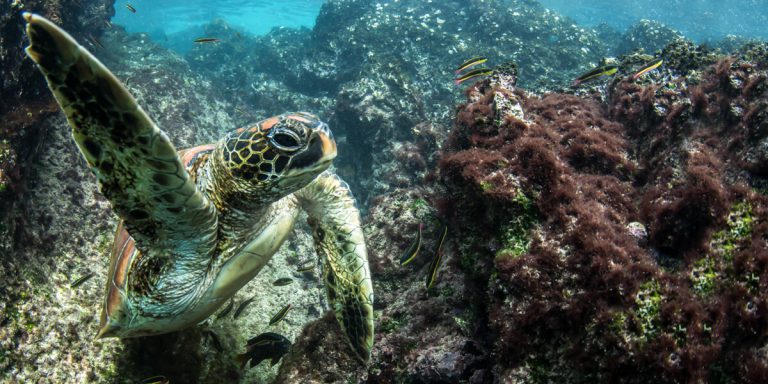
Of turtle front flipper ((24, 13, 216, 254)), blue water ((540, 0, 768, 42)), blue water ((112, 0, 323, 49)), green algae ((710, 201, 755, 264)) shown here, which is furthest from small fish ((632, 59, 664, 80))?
blue water ((540, 0, 768, 42))

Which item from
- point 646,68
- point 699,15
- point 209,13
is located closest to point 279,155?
point 646,68

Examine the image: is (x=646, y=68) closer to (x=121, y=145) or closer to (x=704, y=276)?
(x=704, y=276)

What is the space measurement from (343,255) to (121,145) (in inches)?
77.3

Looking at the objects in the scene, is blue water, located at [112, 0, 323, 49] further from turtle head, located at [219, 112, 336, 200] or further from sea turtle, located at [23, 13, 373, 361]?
turtle head, located at [219, 112, 336, 200]

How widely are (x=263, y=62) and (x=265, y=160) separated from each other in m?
15.5

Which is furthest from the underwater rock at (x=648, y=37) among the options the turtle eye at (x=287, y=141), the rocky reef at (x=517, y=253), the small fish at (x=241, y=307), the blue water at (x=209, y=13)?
the blue water at (x=209, y=13)

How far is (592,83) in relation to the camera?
612 cm

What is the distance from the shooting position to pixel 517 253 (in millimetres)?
2373

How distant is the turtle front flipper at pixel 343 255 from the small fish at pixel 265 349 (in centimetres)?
75

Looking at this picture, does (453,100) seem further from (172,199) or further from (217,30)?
(217,30)

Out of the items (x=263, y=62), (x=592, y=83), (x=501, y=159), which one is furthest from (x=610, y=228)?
(x=263, y=62)

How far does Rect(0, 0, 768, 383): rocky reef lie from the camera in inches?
71.3

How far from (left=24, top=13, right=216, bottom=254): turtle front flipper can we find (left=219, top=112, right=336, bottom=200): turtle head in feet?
1.24

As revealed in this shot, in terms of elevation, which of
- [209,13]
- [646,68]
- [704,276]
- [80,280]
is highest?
[646,68]
